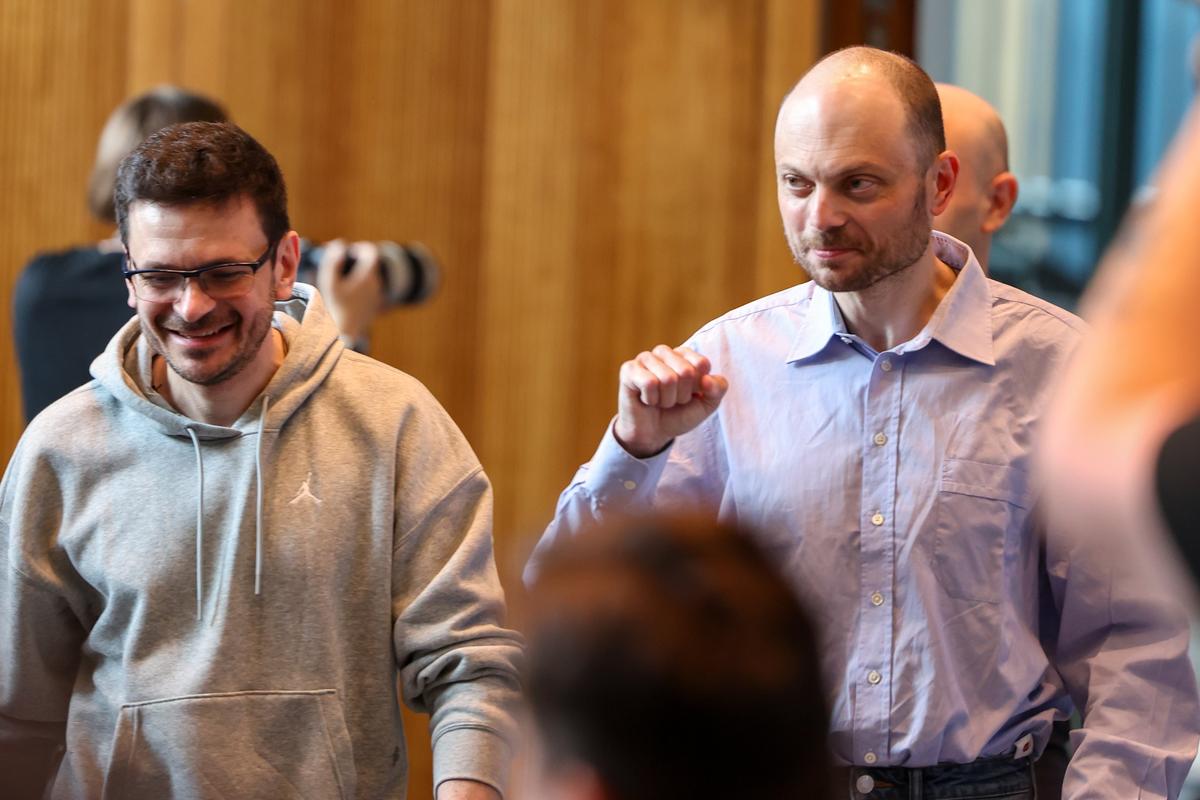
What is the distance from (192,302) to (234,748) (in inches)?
22.8

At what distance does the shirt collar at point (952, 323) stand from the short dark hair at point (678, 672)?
1.20 m

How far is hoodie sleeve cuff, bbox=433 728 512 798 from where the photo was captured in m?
2.10

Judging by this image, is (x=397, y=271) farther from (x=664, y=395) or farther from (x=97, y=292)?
(x=664, y=395)

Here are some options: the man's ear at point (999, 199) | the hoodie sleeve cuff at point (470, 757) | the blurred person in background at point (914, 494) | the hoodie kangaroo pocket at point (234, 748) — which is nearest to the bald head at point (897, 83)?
the blurred person in background at point (914, 494)

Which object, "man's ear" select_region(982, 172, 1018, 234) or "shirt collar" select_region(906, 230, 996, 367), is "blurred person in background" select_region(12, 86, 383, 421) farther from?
"shirt collar" select_region(906, 230, 996, 367)

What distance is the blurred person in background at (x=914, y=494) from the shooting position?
2049 millimetres

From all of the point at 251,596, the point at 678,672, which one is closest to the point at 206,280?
the point at 251,596

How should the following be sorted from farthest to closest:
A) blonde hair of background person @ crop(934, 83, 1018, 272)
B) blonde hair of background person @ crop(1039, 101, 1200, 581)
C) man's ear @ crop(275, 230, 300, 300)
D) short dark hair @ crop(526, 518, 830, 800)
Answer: blonde hair of background person @ crop(934, 83, 1018, 272), man's ear @ crop(275, 230, 300, 300), short dark hair @ crop(526, 518, 830, 800), blonde hair of background person @ crop(1039, 101, 1200, 581)

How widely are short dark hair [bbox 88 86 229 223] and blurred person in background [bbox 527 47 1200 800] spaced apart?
4.31 feet

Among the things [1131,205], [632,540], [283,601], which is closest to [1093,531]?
A: [632,540]

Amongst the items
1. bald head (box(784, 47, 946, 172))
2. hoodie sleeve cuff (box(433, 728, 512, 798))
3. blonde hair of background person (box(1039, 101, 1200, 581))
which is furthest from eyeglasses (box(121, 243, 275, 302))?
blonde hair of background person (box(1039, 101, 1200, 581))

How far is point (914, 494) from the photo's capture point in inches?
82.7

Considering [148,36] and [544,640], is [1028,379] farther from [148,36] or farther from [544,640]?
[148,36]

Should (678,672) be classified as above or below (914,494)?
above
